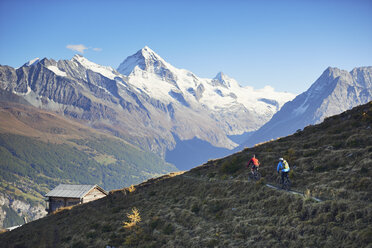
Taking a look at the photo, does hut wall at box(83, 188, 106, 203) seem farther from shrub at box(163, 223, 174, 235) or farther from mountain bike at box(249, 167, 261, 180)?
mountain bike at box(249, 167, 261, 180)

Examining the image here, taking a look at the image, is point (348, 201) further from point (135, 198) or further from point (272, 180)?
point (135, 198)

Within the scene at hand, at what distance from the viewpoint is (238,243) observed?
1819cm

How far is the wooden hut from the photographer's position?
6619 centimetres

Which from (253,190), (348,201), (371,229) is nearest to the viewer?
(371,229)

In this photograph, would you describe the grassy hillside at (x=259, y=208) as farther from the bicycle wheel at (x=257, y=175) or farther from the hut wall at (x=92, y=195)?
the hut wall at (x=92, y=195)

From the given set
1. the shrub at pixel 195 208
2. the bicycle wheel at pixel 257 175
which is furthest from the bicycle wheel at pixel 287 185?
the shrub at pixel 195 208

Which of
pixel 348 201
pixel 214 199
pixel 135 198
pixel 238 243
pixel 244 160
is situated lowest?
pixel 238 243

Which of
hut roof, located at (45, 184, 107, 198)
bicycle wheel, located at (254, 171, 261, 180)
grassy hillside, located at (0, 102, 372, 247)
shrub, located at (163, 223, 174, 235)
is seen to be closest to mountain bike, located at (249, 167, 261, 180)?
bicycle wheel, located at (254, 171, 261, 180)

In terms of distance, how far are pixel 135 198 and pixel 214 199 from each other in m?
16.1

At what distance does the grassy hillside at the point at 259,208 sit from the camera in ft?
54.5

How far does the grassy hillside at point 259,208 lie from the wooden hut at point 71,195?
24957 millimetres

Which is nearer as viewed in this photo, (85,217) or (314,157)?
(314,157)

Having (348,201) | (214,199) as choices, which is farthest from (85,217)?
(348,201)

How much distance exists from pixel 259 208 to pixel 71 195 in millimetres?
55500
